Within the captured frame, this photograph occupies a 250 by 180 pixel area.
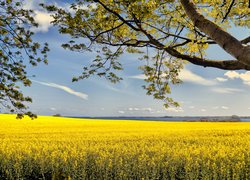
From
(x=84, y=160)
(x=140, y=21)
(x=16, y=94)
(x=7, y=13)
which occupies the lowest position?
(x=84, y=160)

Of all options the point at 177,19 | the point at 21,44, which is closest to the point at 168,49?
the point at 177,19

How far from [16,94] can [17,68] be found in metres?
1.13

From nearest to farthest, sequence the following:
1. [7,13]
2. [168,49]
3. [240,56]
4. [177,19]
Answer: [240,56]
[168,49]
[177,19]
[7,13]

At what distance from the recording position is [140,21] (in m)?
7.69

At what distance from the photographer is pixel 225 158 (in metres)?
11.4

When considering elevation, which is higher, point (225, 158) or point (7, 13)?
point (7, 13)

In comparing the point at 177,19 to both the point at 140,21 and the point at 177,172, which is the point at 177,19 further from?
the point at 177,172

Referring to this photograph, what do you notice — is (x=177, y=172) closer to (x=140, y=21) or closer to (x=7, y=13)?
(x=140, y=21)

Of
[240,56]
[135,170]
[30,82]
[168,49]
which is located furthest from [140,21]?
[30,82]

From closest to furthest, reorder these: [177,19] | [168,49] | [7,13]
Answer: [168,49]
[177,19]
[7,13]

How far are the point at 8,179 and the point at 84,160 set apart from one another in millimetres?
2837

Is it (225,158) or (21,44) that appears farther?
(21,44)

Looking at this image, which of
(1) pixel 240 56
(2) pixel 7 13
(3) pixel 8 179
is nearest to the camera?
(1) pixel 240 56

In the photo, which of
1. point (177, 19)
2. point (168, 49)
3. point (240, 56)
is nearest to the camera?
point (240, 56)
